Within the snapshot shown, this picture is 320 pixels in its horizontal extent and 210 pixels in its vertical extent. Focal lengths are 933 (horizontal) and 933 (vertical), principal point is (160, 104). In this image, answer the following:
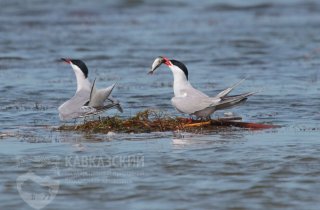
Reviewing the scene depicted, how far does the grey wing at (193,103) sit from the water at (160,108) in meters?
0.37

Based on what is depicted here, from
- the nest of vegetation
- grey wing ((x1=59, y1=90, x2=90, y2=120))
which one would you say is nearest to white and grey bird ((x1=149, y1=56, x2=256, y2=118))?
the nest of vegetation

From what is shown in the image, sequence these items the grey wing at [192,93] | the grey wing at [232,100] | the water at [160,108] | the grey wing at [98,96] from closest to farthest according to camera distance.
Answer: the water at [160,108] < the grey wing at [232,100] < the grey wing at [98,96] < the grey wing at [192,93]

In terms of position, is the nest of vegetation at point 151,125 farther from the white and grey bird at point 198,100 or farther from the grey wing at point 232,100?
the grey wing at point 232,100

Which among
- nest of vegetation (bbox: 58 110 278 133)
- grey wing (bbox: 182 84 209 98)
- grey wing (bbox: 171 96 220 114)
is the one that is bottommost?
nest of vegetation (bbox: 58 110 278 133)

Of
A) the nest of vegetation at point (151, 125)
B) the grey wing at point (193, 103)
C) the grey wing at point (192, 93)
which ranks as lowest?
the nest of vegetation at point (151, 125)

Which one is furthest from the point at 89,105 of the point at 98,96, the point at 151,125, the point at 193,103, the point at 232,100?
the point at 232,100

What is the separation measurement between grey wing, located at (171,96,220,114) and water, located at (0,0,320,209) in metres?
0.37

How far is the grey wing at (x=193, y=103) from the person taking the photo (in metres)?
9.83

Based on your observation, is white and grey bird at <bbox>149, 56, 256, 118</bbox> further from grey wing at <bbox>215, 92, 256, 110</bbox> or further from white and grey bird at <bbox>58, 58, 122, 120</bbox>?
white and grey bird at <bbox>58, 58, 122, 120</bbox>

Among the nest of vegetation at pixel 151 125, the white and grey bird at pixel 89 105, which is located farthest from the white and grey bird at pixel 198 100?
the white and grey bird at pixel 89 105

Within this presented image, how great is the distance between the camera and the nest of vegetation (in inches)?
386

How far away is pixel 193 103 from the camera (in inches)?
391

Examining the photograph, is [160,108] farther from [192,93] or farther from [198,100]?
[198,100]

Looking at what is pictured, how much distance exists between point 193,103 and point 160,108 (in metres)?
1.95
